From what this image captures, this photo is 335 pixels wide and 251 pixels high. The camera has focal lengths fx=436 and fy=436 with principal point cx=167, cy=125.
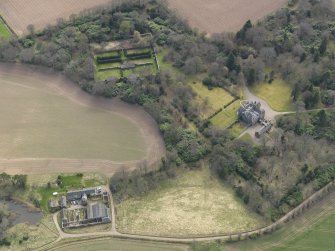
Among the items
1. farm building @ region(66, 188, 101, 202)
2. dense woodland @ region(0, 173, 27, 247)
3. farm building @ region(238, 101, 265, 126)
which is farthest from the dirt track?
farm building @ region(238, 101, 265, 126)

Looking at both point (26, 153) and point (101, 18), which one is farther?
point (101, 18)

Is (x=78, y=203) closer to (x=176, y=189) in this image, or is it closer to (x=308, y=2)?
(x=176, y=189)

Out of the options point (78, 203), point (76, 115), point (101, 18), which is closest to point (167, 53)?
point (101, 18)

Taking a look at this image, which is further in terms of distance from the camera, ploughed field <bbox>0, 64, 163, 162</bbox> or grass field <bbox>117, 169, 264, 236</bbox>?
ploughed field <bbox>0, 64, 163, 162</bbox>

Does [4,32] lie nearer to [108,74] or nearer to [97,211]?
[108,74]

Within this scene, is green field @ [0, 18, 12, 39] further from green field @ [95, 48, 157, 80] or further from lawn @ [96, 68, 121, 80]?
lawn @ [96, 68, 121, 80]

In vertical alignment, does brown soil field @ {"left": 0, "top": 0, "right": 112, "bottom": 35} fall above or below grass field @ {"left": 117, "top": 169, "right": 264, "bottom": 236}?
above
